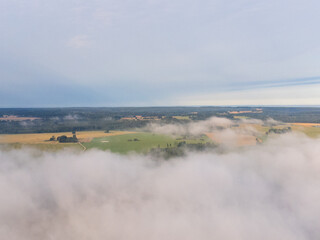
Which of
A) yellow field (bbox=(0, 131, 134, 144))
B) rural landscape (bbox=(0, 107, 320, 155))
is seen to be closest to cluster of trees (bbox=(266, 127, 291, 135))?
rural landscape (bbox=(0, 107, 320, 155))

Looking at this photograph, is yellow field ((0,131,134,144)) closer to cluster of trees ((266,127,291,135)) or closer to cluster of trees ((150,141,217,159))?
cluster of trees ((150,141,217,159))

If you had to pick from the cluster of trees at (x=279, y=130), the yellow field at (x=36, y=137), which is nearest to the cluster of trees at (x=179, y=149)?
the yellow field at (x=36, y=137)

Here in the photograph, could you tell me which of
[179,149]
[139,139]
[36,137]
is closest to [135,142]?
[139,139]

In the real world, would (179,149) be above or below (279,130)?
below

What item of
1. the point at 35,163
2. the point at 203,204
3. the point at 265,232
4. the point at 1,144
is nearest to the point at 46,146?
the point at 35,163

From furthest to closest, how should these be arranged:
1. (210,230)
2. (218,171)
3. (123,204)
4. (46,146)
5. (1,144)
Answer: (218,171) → (46,146) → (1,144) → (123,204) → (210,230)

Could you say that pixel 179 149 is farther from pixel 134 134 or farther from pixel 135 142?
pixel 134 134

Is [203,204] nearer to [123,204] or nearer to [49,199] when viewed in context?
[123,204]

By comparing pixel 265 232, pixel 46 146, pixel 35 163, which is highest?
pixel 46 146

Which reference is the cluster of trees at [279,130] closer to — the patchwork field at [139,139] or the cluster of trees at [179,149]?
the patchwork field at [139,139]
